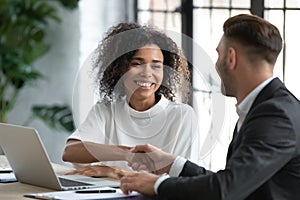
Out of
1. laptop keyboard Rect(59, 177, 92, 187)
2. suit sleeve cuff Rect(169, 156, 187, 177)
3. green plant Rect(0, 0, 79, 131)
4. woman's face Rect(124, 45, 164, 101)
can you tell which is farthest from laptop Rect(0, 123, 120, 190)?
green plant Rect(0, 0, 79, 131)

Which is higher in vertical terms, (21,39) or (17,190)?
(21,39)

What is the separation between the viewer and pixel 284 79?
186 inches

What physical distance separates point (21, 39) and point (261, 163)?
4.48 meters

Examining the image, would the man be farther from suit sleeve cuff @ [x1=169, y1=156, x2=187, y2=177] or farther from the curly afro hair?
the curly afro hair

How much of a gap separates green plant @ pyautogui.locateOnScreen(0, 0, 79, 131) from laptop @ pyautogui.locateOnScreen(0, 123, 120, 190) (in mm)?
3242

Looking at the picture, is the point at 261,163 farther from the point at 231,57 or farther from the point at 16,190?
the point at 16,190

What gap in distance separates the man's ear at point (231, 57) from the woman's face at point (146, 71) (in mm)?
731

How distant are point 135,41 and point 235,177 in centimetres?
122

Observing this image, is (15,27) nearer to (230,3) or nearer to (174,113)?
(230,3)

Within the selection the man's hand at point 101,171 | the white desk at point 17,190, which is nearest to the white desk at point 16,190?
the white desk at point 17,190

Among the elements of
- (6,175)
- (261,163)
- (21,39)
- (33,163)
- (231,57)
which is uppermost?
(231,57)

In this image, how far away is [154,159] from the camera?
3.04 meters

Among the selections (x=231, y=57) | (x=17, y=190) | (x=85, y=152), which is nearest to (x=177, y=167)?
(x=231, y=57)

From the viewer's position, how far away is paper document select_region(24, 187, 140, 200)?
2.94 m
